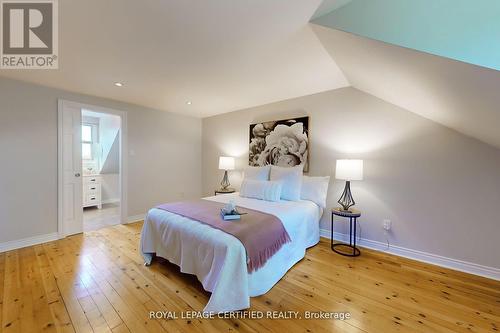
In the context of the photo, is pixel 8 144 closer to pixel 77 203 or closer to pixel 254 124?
pixel 77 203

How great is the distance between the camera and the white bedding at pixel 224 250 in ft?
5.16

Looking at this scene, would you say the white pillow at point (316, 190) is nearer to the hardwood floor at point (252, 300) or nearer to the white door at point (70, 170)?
the hardwood floor at point (252, 300)

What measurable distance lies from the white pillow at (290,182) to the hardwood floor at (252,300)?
876mm

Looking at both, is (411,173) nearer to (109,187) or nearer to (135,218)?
(135,218)

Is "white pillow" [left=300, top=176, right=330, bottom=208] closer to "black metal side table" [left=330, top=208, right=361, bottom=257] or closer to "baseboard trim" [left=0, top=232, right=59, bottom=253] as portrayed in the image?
"black metal side table" [left=330, top=208, right=361, bottom=257]

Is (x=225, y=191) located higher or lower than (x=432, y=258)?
higher

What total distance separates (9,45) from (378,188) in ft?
14.5

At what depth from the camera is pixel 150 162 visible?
163 inches

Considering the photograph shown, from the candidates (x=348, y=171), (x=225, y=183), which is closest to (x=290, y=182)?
(x=348, y=171)

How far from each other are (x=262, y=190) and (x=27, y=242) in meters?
3.37

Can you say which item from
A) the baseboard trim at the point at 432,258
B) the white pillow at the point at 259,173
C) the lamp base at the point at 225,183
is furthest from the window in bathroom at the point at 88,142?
the baseboard trim at the point at 432,258

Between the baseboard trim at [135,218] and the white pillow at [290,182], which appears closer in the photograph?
the white pillow at [290,182]

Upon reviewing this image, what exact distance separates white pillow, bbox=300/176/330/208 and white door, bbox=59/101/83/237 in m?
3.63

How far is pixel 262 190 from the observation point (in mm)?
2992
